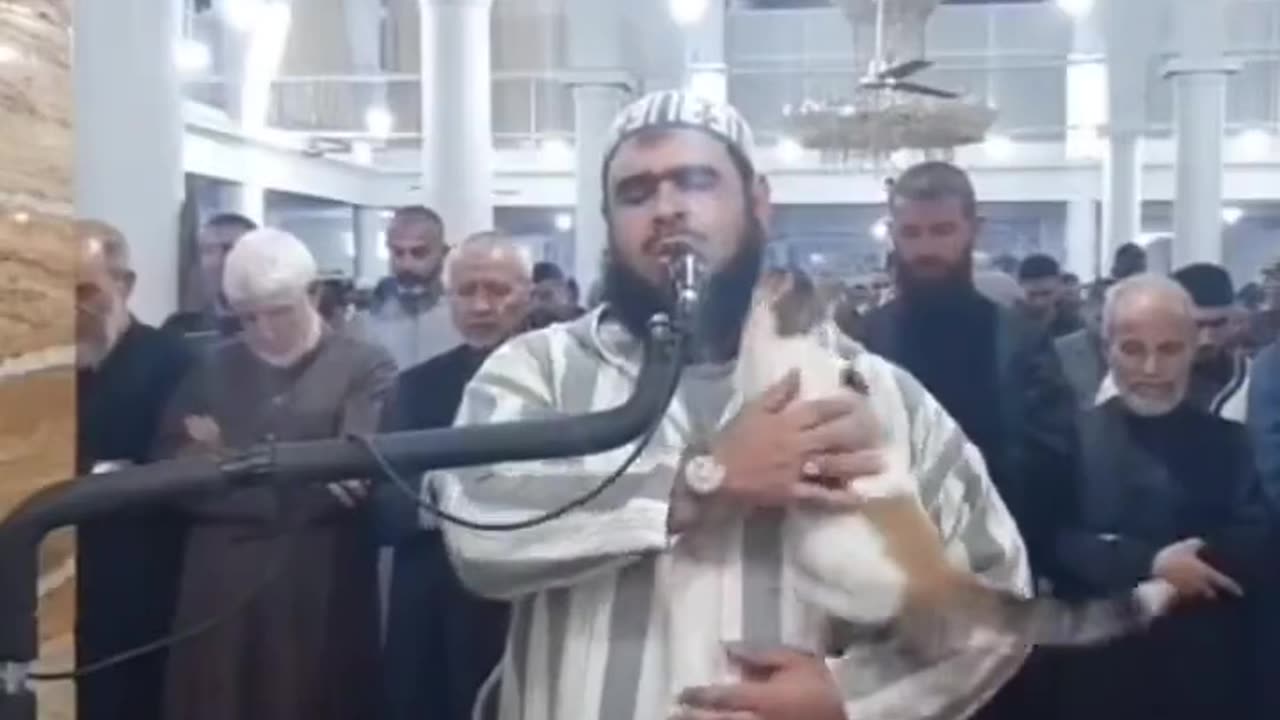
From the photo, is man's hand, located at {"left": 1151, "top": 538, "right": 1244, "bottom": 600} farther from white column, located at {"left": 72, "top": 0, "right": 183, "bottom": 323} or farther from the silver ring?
white column, located at {"left": 72, "top": 0, "right": 183, "bottom": 323}

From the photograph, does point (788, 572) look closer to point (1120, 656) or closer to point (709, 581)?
point (709, 581)

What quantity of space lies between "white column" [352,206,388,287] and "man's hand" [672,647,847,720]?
0.68 m

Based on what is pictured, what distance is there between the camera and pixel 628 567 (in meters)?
1.16

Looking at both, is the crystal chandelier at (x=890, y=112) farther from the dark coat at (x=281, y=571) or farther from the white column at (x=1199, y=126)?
the dark coat at (x=281, y=571)

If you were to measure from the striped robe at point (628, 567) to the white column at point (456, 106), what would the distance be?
0.47 meters

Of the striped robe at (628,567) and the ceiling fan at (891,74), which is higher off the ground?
the ceiling fan at (891,74)

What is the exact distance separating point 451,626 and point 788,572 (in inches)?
19.3

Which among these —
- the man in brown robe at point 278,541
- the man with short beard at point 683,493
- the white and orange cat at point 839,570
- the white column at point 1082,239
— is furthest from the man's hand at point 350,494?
the white column at point 1082,239

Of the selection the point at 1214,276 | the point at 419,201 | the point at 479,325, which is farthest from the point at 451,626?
the point at 1214,276

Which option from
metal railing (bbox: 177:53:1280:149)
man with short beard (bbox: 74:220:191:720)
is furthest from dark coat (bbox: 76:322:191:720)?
metal railing (bbox: 177:53:1280:149)

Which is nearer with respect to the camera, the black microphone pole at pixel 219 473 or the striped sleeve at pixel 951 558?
the black microphone pole at pixel 219 473

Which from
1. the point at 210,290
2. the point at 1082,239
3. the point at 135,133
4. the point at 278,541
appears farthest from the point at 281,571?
the point at 1082,239

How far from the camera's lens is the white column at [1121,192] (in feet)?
5.50

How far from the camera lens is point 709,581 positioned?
1.16m
